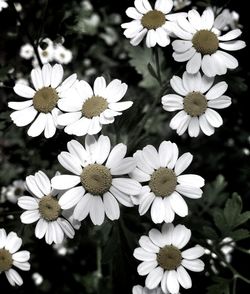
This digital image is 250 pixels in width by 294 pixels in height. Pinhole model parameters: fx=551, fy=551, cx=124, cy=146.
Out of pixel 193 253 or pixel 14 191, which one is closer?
pixel 193 253

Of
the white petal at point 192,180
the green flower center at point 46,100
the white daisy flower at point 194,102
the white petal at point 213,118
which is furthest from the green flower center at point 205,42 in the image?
the green flower center at point 46,100

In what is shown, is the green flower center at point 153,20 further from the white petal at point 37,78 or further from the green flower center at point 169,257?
the green flower center at point 169,257

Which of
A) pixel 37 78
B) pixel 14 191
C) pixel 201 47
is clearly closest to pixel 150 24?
pixel 201 47

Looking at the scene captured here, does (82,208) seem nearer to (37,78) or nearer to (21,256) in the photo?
(21,256)

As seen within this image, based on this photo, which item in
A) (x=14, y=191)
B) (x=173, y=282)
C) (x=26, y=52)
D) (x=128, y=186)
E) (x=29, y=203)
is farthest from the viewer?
(x=26, y=52)

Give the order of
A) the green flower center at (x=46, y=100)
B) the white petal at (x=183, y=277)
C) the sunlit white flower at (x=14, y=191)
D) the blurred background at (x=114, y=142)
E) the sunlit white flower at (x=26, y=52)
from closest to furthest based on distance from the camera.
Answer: the white petal at (x=183, y=277) → the green flower center at (x=46, y=100) → the blurred background at (x=114, y=142) → the sunlit white flower at (x=14, y=191) → the sunlit white flower at (x=26, y=52)

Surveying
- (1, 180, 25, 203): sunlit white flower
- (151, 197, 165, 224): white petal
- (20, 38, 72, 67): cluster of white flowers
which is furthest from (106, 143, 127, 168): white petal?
(20, 38, 72, 67): cluster of white flowers
